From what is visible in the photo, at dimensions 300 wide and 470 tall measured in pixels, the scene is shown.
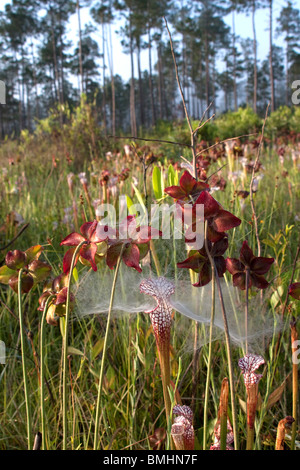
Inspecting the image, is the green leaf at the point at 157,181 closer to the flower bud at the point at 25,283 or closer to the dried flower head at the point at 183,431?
the flower bud at the point at 25,283

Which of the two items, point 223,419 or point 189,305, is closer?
point 223,419

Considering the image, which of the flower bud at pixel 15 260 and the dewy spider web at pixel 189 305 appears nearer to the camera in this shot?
the flower bud at pixel 15 260

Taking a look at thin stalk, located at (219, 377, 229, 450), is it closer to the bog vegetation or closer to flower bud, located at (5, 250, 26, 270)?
the bog vegetation

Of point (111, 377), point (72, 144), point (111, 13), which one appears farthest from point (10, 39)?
point (111, 377)

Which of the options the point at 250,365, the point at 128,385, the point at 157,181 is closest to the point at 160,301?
the point at 250,365

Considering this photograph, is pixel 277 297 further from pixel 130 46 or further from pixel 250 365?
pixel 130 46

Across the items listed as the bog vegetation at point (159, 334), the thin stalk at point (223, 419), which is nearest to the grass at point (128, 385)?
the bog vegetation at point (159, 334)

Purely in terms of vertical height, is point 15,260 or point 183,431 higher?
point 15,260

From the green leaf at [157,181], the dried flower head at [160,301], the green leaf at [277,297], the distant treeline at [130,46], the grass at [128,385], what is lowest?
the grass at [128,385]

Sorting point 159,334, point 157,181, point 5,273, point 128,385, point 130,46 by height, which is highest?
point 130,46

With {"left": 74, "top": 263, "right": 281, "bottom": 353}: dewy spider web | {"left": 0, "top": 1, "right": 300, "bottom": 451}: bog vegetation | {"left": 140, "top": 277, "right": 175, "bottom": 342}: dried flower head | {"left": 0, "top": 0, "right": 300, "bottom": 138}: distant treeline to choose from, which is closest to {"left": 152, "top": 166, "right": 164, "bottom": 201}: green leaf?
{"left": 0, "top": 1, "right": 300, "bottom": 451}: bog vegetation

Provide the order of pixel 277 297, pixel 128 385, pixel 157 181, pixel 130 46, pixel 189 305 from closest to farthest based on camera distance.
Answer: pixel 189 305
pixel 157 181
pixel 128 385
pixel 277 297
pixel 130 46

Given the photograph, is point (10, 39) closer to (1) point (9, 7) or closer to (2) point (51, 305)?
(1) point (9, 7)

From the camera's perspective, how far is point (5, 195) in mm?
2922
